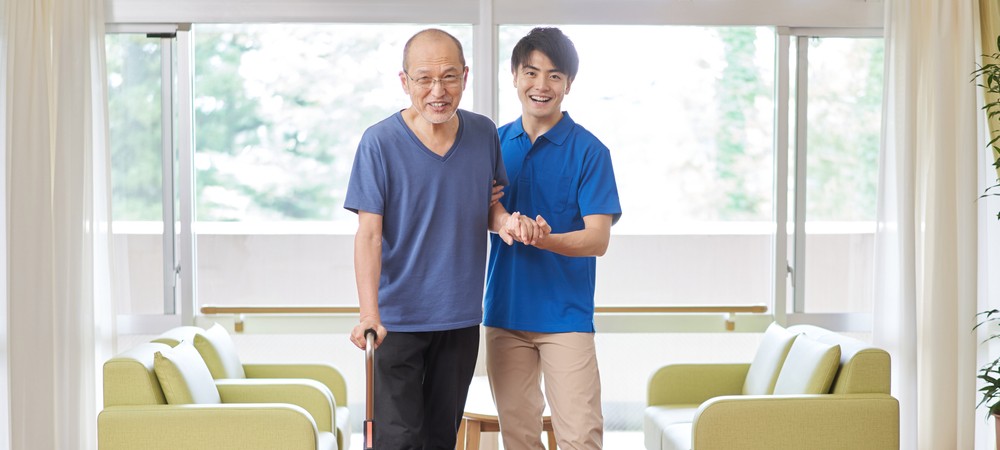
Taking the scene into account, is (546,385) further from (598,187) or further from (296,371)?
(296,371)

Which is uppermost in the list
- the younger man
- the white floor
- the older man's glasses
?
the older man's glasses

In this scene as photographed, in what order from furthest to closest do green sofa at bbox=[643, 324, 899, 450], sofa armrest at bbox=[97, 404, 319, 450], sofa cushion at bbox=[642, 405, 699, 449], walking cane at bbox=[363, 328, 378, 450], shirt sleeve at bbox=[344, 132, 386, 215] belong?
1. sofa cushion at bbox=[642, 405, 699, 449]
2. green sofa at bbox=[643, 324, 899, 450]
3. sofa armrest at bbox=[97, 404, 319, 450]
4. shirt sleeve at bbox=[344, 132, 386, 215]
5. walking cane at bbox=[363, 328, 378, 450]

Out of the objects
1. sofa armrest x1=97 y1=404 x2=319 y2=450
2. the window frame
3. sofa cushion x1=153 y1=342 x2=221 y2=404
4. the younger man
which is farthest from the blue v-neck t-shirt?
the window frame

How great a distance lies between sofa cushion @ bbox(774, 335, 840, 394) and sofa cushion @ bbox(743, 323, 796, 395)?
0.06 m

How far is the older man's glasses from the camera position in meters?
2.43

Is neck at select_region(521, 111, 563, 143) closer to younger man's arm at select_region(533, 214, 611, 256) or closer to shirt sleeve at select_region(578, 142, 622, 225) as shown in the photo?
shirt sleeve at select_region(578, 142, 622, 225)

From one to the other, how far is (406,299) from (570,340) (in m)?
0.54

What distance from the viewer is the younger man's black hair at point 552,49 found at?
2.76 meters

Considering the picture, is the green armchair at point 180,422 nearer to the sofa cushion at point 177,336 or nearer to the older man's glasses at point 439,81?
the sofa cushion at point 177,336

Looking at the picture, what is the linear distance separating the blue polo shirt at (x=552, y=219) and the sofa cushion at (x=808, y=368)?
1.08 m

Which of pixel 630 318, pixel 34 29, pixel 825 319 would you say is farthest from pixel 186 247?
pixel 825 319

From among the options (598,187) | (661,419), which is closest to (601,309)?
(661,419)

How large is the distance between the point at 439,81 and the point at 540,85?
1.45 feet

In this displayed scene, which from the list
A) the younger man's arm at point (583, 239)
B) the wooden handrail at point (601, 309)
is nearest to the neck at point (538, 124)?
the younger man's arm at point (583, 239)
